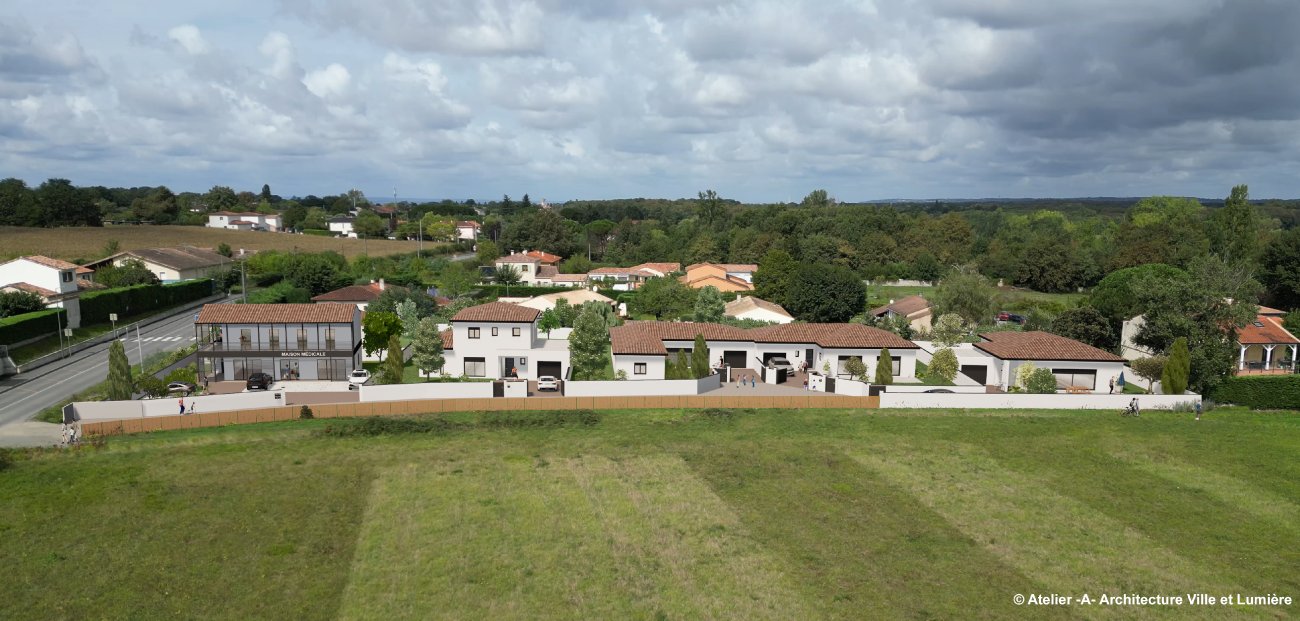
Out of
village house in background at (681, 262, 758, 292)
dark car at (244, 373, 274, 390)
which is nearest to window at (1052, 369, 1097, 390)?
village house in background at (681, 262, 758, 292)

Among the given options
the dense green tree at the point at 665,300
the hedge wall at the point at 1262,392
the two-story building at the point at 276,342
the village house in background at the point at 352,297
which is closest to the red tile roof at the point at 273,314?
the two-story building at the point at 276,342

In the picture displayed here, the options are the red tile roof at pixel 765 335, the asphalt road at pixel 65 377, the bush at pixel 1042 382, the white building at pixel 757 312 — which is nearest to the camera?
the asphalt road at pixel 65 377

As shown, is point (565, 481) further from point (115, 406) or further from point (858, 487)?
point (115, 406)

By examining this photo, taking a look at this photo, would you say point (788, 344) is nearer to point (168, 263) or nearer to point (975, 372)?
point (975, 372)

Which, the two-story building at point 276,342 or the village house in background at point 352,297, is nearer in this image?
the two-story building at point 276,342

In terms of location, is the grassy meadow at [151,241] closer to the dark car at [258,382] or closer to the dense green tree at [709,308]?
the dark car at [258,382]

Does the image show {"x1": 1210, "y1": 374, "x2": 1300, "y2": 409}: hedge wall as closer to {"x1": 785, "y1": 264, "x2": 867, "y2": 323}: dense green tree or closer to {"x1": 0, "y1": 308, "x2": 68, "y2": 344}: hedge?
{"x1": 785, "y1": 264, "x2": 867, "y2": 323}: dense green tree
